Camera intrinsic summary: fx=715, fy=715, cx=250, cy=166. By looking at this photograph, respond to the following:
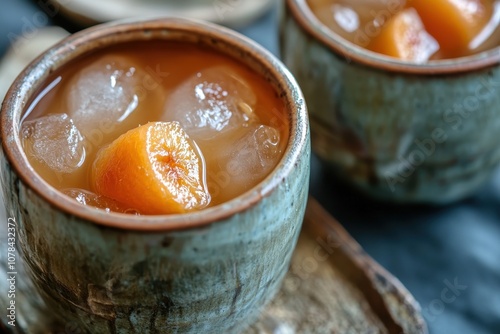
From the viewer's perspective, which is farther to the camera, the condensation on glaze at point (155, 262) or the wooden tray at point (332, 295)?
the wooden tray at point (332, 295)

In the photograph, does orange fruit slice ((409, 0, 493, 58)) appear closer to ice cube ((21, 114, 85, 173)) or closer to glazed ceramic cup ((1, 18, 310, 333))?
glazed ceramic cup ((1, 18, 310, 333))

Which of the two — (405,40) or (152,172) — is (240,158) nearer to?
(152,172)

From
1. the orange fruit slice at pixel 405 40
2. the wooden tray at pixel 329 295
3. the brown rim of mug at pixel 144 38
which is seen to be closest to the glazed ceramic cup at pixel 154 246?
the brown rim of mug at pixel 144 38

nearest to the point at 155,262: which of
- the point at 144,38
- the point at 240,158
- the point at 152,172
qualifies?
the point at 152,172

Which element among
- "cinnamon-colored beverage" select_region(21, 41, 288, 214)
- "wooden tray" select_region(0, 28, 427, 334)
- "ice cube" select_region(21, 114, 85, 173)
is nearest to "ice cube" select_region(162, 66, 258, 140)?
"cinnamon-colored beverage" select_region(21, 41, 288, 214)

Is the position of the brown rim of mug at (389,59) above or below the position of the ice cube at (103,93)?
above

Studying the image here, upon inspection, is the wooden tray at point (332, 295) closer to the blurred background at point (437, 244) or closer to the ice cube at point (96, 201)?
the blurred background at point (437, 244)

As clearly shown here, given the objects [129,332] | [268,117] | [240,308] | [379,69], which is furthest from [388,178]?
[129,332]
